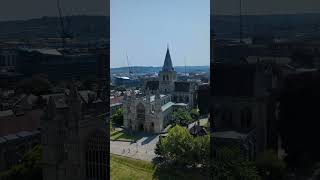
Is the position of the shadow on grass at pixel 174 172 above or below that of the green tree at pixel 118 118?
below

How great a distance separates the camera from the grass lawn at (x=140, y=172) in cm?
1712

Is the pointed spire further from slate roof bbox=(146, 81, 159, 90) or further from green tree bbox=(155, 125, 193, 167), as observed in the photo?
green tree bbox=(155, 125, 193, 167)

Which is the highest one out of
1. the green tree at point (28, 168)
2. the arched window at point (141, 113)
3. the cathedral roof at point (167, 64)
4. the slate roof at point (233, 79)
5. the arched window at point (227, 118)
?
the cathedral roof at point (167, 64)

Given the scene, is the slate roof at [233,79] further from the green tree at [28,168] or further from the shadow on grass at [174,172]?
the shadow on grass at [174,172]

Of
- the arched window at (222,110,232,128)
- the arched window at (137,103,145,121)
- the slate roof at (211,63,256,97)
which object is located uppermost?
the slate roof at (211,63,256,97)

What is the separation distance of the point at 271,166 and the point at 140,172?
10373mm

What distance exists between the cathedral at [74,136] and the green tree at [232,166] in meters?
2.74

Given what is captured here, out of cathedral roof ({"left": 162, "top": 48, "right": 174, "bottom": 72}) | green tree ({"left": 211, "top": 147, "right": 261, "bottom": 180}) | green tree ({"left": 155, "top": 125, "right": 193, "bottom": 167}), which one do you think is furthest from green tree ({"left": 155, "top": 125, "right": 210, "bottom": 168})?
cathedral roof ({"left": 162, "top": 48, "right": 174, "bottom": 72})

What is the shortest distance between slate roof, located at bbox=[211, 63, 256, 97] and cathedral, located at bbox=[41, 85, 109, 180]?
9.03 ft

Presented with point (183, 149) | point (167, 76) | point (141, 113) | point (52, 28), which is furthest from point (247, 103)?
point (167, 76)

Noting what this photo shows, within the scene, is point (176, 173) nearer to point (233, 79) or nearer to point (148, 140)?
point (233, 79)

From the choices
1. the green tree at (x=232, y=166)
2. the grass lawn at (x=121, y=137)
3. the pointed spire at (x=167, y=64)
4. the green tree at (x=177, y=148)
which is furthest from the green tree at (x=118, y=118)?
the green tree at (x=232, y=166)

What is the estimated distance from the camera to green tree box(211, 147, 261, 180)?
30.9 ft

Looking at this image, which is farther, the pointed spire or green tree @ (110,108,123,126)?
the pointed spire
